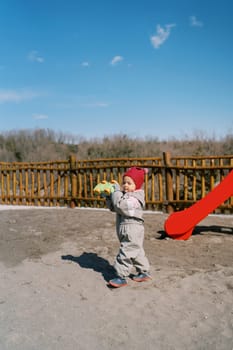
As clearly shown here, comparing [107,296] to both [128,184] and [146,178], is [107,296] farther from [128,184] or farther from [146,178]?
[146,178]

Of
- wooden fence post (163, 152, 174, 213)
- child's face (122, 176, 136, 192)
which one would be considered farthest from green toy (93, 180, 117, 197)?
wooden fence post (163, 152, 174, 213)

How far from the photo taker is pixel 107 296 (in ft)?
11.4

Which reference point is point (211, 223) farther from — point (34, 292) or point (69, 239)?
point (34, 292)

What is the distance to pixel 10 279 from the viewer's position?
4.05 metres

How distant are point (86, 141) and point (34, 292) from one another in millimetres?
18268

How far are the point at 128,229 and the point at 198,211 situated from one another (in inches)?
79.2

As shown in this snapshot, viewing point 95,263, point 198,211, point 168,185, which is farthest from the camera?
point 168,185

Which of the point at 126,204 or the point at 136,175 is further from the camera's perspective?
the point at 136,175

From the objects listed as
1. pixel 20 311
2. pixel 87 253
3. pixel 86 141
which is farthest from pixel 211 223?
pixel 86 141

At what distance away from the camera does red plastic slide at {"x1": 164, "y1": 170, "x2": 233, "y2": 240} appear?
17.6ft

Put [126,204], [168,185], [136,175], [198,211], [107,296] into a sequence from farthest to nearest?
1. [168,185]
2. [198,211]
3. [136,175]
4. [126,204]
5. [107,296]

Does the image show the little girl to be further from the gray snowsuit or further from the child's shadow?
the child's shadow

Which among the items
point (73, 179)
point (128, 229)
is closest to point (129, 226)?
point (128, 229)

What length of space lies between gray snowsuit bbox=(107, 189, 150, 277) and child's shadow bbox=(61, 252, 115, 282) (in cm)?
35
